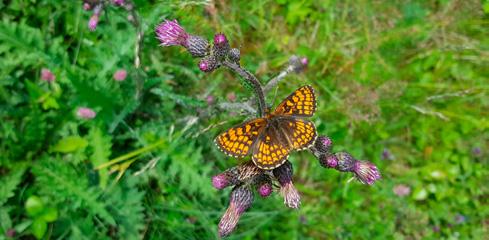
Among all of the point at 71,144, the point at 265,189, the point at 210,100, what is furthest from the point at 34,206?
the point at 265,189

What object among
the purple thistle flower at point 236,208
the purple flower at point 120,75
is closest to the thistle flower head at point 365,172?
the purple thistle flower at point 236,208

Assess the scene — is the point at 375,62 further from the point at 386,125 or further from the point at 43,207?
the point at 43,207

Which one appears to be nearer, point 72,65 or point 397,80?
point 72,65

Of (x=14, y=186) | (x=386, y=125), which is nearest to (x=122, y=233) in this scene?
(x=14, y=186)

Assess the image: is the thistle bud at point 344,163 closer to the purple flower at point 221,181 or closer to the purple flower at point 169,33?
the purple flower at point 221,181

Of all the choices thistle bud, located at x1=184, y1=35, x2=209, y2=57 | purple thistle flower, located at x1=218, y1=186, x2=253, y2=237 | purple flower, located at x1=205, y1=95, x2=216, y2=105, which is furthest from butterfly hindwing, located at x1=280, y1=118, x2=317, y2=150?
purple flower, located at x1=205, y1=95, x2=216, y2=105
